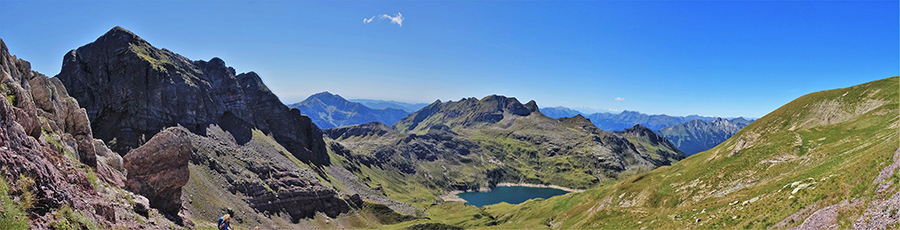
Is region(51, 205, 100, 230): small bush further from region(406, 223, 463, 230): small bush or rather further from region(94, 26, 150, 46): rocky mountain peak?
region(94, 26, 150, 46): rocky mountain peak

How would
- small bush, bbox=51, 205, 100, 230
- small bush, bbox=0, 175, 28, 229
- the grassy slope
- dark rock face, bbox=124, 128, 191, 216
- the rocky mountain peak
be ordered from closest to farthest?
small bush, bbox=0, 175, 28, 229 < small bush, bbox=51, 205, 100, 230 < the grassy slope < dark rock face, bbox=124, 128, 191, 216 < the rocky mountain peak

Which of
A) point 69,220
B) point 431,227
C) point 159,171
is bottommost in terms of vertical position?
point 431,227

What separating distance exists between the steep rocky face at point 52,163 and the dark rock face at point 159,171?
→ 2.29m

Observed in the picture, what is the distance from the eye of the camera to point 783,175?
153ft

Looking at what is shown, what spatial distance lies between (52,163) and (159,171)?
23330 millimetres

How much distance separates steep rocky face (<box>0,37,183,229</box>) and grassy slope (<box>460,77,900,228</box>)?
40765mm

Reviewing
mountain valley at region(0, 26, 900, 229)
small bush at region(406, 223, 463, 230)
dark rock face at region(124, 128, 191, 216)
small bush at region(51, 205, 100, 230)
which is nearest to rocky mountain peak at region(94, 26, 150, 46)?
mountain valley at region(0, 26, 900, 229)

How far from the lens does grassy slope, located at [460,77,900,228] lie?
3083cm

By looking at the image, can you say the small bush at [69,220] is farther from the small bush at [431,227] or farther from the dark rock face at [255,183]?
the small bush at [431,227]

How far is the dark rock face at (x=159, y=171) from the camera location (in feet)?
132

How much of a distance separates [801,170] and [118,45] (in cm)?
21812

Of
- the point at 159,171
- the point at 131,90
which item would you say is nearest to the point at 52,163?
Answer: the point at 159,171

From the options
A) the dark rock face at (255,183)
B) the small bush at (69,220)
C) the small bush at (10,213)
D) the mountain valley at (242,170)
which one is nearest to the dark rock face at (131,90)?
the mountain valley at (242,170)

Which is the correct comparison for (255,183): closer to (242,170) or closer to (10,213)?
(242,170)
